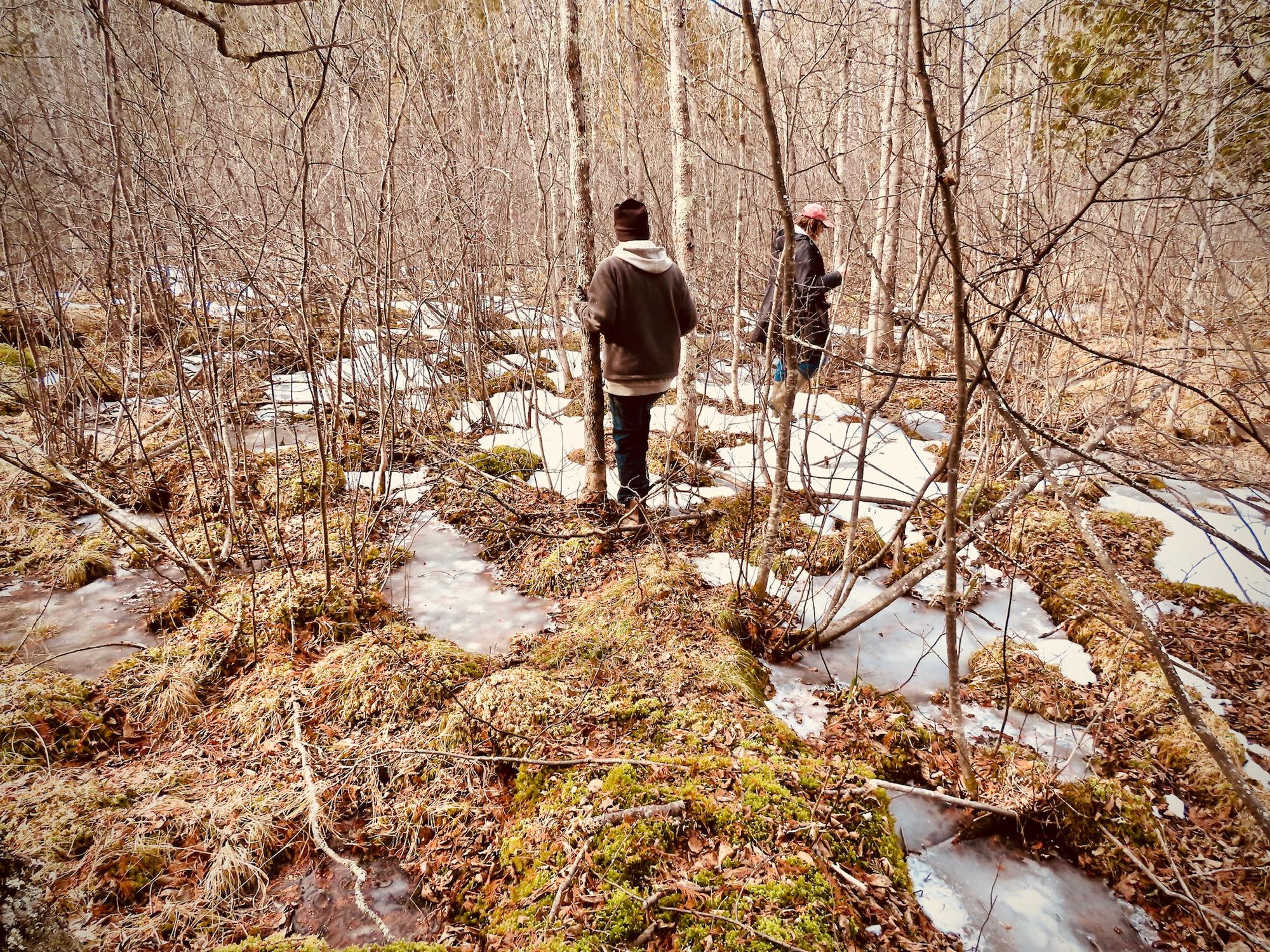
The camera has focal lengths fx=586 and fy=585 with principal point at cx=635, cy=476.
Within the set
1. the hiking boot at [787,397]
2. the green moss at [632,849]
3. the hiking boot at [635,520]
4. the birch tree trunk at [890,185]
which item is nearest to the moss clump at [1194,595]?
the hiking boot at [787,397]

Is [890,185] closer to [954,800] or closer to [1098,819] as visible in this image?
[1098,819]

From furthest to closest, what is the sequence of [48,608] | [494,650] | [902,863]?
1. [48,608]
2. [494,650]
3. [902,863]

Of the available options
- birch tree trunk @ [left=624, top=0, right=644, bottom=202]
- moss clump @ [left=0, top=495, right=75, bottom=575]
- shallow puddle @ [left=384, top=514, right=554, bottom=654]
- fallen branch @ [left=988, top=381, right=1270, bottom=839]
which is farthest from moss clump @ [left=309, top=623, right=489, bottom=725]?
birch tree trunk @ [left=624, top=0, right=644, bottom=202]

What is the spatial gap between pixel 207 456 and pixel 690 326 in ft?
11.2

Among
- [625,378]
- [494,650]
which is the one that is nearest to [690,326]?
[625,378]

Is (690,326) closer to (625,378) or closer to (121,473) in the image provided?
(625,378)

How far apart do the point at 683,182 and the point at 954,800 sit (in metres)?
4.84

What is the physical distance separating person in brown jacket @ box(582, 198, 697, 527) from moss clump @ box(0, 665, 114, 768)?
9.77 feet

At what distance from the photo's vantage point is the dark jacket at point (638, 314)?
393 cm

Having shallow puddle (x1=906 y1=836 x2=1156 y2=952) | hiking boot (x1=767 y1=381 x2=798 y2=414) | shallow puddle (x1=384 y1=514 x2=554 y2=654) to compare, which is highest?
hiking boot (x1=767 y1=381 x2=798 y2=414)

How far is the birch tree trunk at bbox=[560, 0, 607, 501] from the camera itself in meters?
3.82

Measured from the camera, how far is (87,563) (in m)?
3.96

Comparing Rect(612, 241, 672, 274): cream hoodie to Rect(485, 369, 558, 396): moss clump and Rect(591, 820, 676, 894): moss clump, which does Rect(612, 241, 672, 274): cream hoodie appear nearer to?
Rect(591, 820, 676, 894): moss clump

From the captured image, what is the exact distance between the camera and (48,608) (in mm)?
3656
